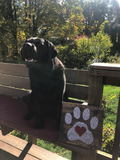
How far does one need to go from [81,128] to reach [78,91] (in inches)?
27.3

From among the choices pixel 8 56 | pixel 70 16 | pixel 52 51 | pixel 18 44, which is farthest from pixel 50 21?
pixel 52 51

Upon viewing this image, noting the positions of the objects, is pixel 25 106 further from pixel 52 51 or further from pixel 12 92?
pixel 52 51

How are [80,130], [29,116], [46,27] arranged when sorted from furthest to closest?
[46,27] < [29,116] < [80,130]

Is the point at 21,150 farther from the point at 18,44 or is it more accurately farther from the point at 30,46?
the point at 18,44

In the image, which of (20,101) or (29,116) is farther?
(20,101)

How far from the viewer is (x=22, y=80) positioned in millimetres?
2102

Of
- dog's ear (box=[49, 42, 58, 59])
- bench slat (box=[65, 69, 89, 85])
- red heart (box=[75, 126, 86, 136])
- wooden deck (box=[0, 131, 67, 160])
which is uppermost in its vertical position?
dog's ear (box=[49, 42, 58, 59])

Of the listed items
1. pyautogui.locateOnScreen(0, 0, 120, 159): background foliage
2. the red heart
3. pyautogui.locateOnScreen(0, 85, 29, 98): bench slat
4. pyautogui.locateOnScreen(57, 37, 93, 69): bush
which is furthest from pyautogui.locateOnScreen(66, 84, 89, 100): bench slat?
pyautogui.locateOnScreen(57, 37, 93, 69): bush

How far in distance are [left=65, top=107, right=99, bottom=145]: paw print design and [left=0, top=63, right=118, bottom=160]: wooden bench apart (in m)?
0.07

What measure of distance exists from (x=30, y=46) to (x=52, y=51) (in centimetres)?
23

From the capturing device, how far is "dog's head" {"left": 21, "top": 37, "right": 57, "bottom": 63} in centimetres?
118

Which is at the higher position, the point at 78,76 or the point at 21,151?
the point at 78,76

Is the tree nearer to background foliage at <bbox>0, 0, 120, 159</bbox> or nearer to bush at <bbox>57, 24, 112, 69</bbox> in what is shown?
background foliage at <bbox>0, 0, 120, 159</bbox>

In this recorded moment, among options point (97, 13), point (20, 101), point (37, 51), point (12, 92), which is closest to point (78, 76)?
point (37, 51)
